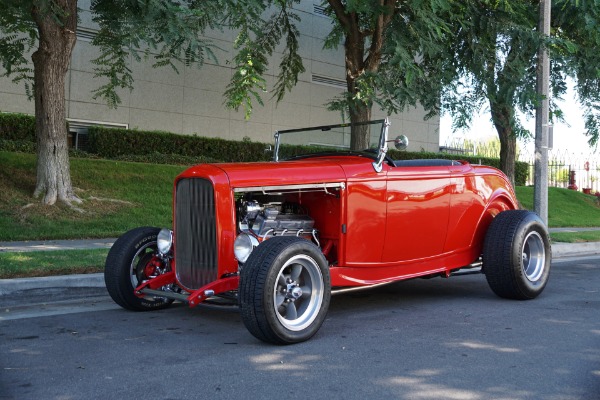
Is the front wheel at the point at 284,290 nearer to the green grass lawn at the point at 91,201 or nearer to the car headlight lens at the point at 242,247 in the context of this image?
the car headlight lens at the point at 242,247

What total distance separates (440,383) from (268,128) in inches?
733

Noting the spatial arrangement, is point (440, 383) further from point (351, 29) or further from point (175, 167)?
point (175, 167)

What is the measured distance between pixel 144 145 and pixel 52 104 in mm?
5672

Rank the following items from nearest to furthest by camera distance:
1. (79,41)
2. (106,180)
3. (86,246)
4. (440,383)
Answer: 1. (440,383)
2. (86,246)
3. (106,180)
4. (79,41)

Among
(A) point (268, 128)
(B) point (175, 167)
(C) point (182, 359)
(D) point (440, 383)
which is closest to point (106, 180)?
(B) point (175, 167)

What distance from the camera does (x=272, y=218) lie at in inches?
217

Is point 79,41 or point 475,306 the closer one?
point 475,306

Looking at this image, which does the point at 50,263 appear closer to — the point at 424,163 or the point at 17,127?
the point at 424,163

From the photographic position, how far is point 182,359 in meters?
4.43

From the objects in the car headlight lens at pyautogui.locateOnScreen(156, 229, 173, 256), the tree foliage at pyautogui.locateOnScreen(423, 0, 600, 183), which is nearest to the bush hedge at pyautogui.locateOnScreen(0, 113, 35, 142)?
the tree foliage at pyautogui.locateOnScreen(423, 0, 600, 183)

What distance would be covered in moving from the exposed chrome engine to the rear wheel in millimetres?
1072

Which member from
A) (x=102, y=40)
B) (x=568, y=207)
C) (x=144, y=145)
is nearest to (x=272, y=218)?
(x=102, y=40)

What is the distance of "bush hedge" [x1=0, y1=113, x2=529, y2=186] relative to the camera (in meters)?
15.5

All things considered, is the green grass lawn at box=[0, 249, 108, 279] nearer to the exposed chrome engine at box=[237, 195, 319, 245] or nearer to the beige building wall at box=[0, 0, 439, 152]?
the exposed chrome engine at box=[237, 195, 319, 245]
